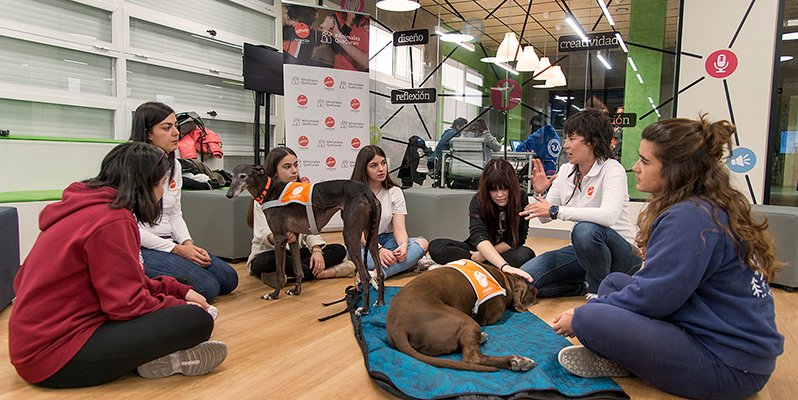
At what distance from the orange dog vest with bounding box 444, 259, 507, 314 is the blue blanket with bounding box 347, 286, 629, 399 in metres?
0.19

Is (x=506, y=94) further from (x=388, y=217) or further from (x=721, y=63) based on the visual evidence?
(x=388, y=217)

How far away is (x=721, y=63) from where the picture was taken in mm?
4926

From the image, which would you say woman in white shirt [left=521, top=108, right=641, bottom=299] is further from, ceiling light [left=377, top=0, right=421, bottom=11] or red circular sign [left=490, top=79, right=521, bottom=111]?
red circular sign [left=490, top=79, right=521, bottom=111]

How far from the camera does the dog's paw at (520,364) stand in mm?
1853

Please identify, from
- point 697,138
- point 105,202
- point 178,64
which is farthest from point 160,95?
point 697,138

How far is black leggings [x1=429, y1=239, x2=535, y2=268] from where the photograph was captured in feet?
10.6

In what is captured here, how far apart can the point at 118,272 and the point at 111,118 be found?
4149 mm

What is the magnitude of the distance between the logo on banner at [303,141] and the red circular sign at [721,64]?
13.3ft

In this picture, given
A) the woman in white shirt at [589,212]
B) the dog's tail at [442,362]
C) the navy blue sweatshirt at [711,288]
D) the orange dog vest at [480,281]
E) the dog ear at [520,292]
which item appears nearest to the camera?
the navy blue sweatshirt at [711,288]

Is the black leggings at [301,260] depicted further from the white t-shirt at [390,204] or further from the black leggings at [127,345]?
the black leggings at [127,345]

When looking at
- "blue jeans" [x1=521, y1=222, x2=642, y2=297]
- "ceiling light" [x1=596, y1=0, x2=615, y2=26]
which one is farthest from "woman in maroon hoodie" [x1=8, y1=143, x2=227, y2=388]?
"ceiling light" [x1=596, y1=0, x2=615, y2=26]

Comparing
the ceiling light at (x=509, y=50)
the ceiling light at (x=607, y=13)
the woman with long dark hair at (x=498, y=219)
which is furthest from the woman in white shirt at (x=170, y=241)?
the ceiling light at (x=607, y=13)

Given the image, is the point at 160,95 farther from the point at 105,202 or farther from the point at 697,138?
the point at 697,138

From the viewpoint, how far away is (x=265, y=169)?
321 cm
